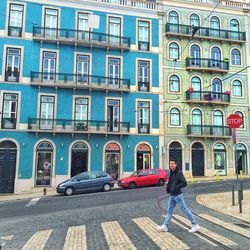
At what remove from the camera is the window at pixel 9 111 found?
985 inches

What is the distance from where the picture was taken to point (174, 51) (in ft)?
99.3

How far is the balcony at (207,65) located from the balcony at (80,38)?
6.78m

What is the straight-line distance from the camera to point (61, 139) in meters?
26.0

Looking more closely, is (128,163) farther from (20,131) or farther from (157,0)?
(157,0)

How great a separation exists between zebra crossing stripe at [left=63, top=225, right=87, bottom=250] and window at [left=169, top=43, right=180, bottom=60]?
24302mm

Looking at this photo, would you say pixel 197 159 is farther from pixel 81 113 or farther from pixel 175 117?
pixel 81 113

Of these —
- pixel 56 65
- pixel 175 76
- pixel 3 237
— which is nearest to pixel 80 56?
pixel 56 65

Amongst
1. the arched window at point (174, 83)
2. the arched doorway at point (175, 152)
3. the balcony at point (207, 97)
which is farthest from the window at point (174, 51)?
the arched doorway at point (175, 152)

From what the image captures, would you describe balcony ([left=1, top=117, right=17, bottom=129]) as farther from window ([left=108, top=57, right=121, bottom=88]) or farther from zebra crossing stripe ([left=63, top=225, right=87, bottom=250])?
zebra crossing stripe ([left=63, top=225, right=87, bottom=250])

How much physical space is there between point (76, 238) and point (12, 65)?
21.9m

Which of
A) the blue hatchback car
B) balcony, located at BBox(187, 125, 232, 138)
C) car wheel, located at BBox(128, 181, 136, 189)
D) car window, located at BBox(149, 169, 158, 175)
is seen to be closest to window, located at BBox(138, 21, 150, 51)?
balcony, located at BBox(187, 125, 232, 138)

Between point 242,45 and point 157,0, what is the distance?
34.5 feet

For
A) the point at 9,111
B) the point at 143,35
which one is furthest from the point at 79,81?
the point at 143,35

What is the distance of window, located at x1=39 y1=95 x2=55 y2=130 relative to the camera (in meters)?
25.7
